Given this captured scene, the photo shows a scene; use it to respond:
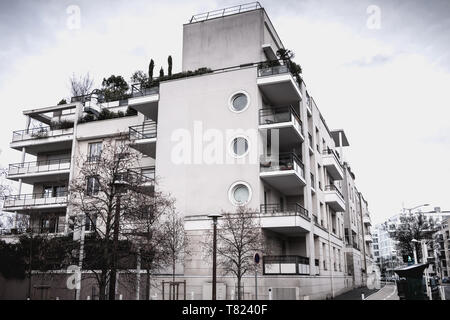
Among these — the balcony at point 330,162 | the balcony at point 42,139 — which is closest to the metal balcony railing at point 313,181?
the balcony at point 330,162

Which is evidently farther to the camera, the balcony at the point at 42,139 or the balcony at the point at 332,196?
the balcony at the point at 42,139

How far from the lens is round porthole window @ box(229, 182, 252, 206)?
27.0m

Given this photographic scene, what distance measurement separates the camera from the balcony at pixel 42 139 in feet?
129

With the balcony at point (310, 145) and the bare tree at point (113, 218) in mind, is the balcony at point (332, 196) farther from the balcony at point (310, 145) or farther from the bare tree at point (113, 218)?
the bare tree at point (113, 218)

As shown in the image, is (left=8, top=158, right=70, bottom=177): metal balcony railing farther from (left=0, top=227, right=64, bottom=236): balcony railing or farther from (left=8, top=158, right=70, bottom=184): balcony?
(left=0, top=227, right=64, bottom=236): balcony railing

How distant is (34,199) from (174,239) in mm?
19436

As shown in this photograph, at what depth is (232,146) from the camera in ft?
92.6

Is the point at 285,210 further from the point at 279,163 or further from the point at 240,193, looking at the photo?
the point at 240,193

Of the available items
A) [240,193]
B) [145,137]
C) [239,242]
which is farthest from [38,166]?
[239,242]

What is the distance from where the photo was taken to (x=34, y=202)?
38156 millimetres

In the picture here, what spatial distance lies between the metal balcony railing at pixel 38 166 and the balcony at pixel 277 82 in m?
20.1
